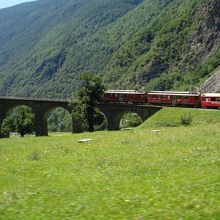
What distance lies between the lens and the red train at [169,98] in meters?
65.5

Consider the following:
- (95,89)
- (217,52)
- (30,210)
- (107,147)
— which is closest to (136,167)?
(30,210)

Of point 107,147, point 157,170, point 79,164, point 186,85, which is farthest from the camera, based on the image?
point 186,85

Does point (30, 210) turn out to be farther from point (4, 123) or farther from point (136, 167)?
point (4, 123)

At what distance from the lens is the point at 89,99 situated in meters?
71.1

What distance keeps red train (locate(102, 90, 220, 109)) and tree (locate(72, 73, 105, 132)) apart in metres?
8.68

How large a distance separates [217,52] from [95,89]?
11273 centimetres

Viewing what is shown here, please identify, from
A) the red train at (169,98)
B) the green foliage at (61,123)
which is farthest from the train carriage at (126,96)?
the green foliage at (61,123)

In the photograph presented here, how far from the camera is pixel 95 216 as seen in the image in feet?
35.2

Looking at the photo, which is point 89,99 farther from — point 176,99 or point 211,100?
point 211,100

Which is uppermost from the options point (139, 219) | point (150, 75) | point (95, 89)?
point (150, 75)

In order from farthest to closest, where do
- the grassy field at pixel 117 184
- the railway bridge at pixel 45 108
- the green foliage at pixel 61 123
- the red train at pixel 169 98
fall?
the green foliage at pixel 61 123, the railway bridge at pixel 45 108, the red train at pixel 169 98, the grassy field at pixel 117 184

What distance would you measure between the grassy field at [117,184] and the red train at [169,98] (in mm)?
44006

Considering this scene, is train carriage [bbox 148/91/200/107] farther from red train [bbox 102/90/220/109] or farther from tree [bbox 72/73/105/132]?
tree [bbox 72/73/105/132]

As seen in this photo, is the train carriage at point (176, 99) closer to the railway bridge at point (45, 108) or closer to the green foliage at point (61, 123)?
the railway bridge at point (45, 108)
